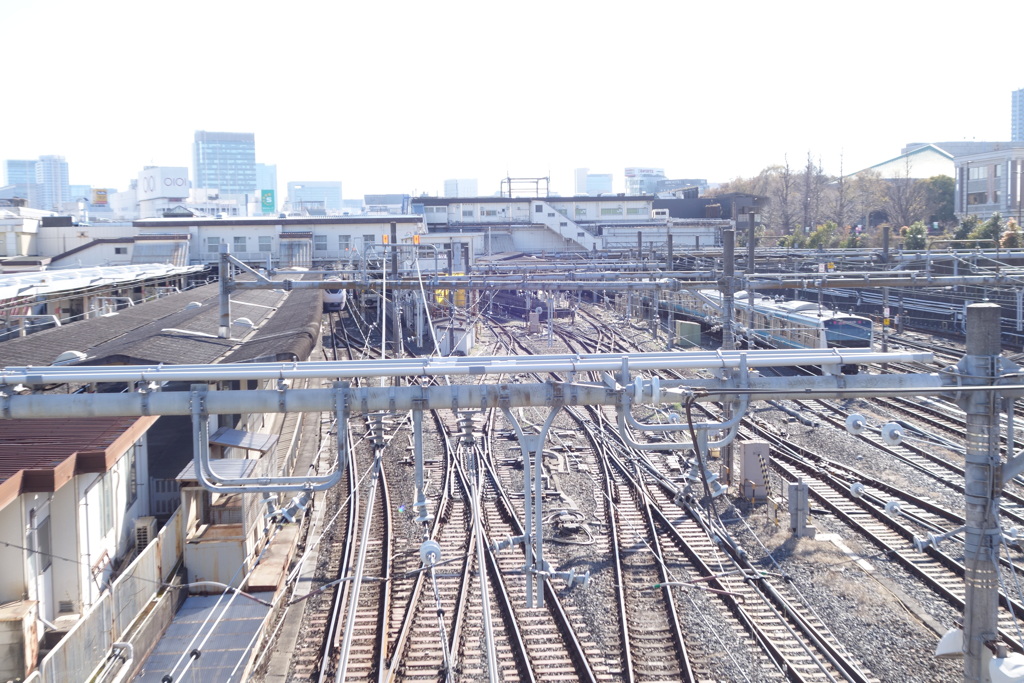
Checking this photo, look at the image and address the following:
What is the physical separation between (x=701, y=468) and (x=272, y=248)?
2570 cm

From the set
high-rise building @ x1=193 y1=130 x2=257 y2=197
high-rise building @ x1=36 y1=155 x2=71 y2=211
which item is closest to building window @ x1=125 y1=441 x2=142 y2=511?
high-rise building @ x1=193 y1=130 x2=257 y2=197

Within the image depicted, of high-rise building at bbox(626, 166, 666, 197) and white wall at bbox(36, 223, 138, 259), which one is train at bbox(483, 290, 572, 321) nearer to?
white wall at bbox(36, 223, 138, 259)

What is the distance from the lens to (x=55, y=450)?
18.7 ft

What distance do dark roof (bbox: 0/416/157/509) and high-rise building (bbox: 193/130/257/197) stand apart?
127 m

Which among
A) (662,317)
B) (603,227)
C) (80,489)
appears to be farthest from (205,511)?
(603,227)

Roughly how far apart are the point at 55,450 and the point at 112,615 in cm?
116

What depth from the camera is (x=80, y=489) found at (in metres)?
6.20

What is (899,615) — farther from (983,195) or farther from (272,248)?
(983,195)

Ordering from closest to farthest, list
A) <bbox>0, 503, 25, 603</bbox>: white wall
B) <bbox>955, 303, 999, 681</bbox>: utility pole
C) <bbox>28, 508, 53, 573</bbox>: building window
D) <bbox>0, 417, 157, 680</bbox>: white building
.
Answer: <bbox>955, 303, 999, 681</bbox>: utility pole
<bbox>0, 417, 157, 680</bbox>: white building
<bbox>0, 503, 25, 603</bbox>: white wall
<bbox>28, 508, 53, 573</bbox>: building window

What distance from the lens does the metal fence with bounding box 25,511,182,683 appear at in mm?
5038

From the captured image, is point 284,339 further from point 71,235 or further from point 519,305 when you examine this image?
point 71,235

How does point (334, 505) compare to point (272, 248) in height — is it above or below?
below

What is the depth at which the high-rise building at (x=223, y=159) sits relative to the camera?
12812 cm

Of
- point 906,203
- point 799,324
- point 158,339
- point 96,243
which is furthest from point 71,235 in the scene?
point 906,203
